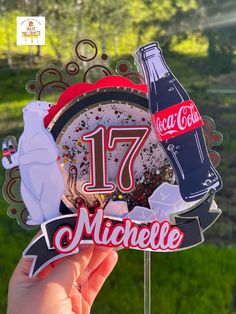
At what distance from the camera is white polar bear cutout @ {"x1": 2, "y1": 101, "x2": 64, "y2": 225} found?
1031 millimetres

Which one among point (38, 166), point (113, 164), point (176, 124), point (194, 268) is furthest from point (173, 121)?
point (194, 268)

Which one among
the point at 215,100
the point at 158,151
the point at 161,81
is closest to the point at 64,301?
the point at 158,151

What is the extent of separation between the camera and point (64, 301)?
1.05 metres

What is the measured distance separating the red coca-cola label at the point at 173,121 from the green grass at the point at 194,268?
33 cm

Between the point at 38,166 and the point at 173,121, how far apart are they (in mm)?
308

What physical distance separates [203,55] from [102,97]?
0.44m

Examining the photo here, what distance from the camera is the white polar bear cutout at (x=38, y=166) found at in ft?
3.38

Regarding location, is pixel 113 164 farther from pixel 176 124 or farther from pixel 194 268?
pixel 194 268

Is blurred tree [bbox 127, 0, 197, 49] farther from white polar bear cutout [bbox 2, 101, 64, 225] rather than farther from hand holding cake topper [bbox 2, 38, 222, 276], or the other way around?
white polar bear cutout [bbox 2, 101, 64, 225]

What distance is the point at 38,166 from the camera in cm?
103

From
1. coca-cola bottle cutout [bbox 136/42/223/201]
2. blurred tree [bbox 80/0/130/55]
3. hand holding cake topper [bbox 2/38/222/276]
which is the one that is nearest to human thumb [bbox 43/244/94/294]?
hand holding cake topper [bbox 2/38/222/276]

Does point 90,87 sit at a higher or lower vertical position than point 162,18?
lower

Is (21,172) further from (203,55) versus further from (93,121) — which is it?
(203,55)

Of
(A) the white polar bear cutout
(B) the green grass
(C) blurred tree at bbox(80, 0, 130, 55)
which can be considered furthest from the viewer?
(B) the green grass
